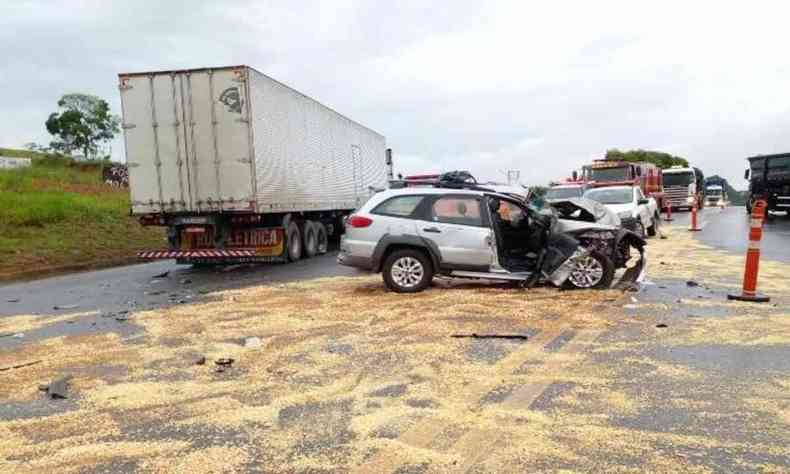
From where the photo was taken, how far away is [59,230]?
21.2m

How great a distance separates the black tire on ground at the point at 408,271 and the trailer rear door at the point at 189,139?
16.6ft

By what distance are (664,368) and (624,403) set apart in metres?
1.05

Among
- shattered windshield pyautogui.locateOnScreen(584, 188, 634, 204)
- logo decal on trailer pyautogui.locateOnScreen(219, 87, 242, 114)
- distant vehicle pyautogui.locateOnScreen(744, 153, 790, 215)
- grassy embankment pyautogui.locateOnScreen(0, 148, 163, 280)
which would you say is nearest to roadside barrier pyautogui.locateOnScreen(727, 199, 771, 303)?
logo decal on trailer pyautogui.locateOnScreen(219, 87, 242, 114)

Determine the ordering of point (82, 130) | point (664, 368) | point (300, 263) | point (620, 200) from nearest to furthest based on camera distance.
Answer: point (664, 368)
point (300, 263)
point (620, 200)
point (82, 130)

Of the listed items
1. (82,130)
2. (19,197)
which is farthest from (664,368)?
(82,130)

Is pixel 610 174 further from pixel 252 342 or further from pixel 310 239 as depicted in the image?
pixel 252 342

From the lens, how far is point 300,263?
15.6 meters

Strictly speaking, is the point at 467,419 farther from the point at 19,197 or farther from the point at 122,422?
the point at 19,197

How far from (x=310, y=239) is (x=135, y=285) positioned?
5.59 m

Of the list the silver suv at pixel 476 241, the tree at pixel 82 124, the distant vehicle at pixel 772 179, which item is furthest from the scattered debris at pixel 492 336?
the tree at pixel 82 124

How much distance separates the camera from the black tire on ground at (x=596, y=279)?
9.30 metres

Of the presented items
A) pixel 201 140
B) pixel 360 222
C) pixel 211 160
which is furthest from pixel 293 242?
pixel 360 222

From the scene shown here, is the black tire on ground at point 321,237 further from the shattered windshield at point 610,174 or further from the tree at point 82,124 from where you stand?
the tree at point 82,124

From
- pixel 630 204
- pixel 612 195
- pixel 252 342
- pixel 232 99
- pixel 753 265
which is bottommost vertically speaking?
pixel 252 342
